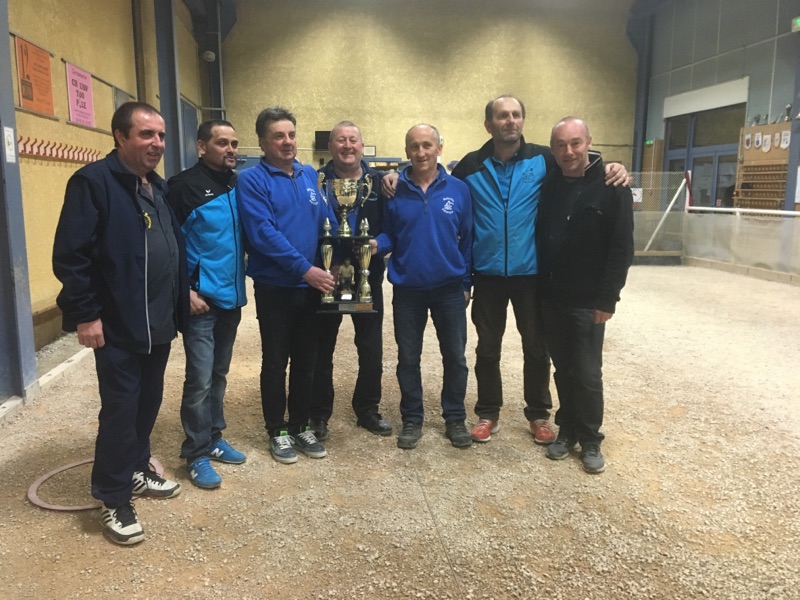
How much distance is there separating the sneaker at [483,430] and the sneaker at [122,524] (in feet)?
5.66

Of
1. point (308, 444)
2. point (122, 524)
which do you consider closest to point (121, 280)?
point (122, 524)

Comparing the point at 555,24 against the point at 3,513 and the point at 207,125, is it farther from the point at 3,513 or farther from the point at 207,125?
the point at 3,513

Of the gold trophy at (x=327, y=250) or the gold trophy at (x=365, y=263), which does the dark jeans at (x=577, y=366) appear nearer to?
the gold trophy at (x=365, y=263)

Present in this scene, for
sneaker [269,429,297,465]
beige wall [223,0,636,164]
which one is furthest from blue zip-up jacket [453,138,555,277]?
beige wall [223,0,636,164]

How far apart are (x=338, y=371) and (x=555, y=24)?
12176mm

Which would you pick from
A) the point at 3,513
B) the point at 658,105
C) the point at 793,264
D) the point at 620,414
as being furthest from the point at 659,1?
the point at 3,513

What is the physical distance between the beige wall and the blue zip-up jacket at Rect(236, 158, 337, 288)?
10858 millimetres

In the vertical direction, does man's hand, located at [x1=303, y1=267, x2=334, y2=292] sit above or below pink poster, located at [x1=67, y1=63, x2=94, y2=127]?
below

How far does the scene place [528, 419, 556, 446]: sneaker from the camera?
3.29 metres

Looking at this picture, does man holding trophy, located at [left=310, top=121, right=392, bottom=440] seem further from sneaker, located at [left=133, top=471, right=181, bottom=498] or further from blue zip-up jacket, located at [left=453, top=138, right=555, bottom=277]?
sneaker, located at [left=133, top=471, right=181, bottom=498]

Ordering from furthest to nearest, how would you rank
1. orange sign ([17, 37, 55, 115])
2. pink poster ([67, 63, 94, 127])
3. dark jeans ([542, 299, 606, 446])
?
pink poster ([67, 63, 94, 127])
orange sign ([17, 37, 55, 115])
dark jeans ([542, 299, 606, 446])

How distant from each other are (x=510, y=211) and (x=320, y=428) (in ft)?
5.11

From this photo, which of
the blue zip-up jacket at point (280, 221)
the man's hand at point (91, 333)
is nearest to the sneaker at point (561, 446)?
the blue zip-up jacket at point (280, 221)

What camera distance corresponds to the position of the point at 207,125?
2779 millimetres
